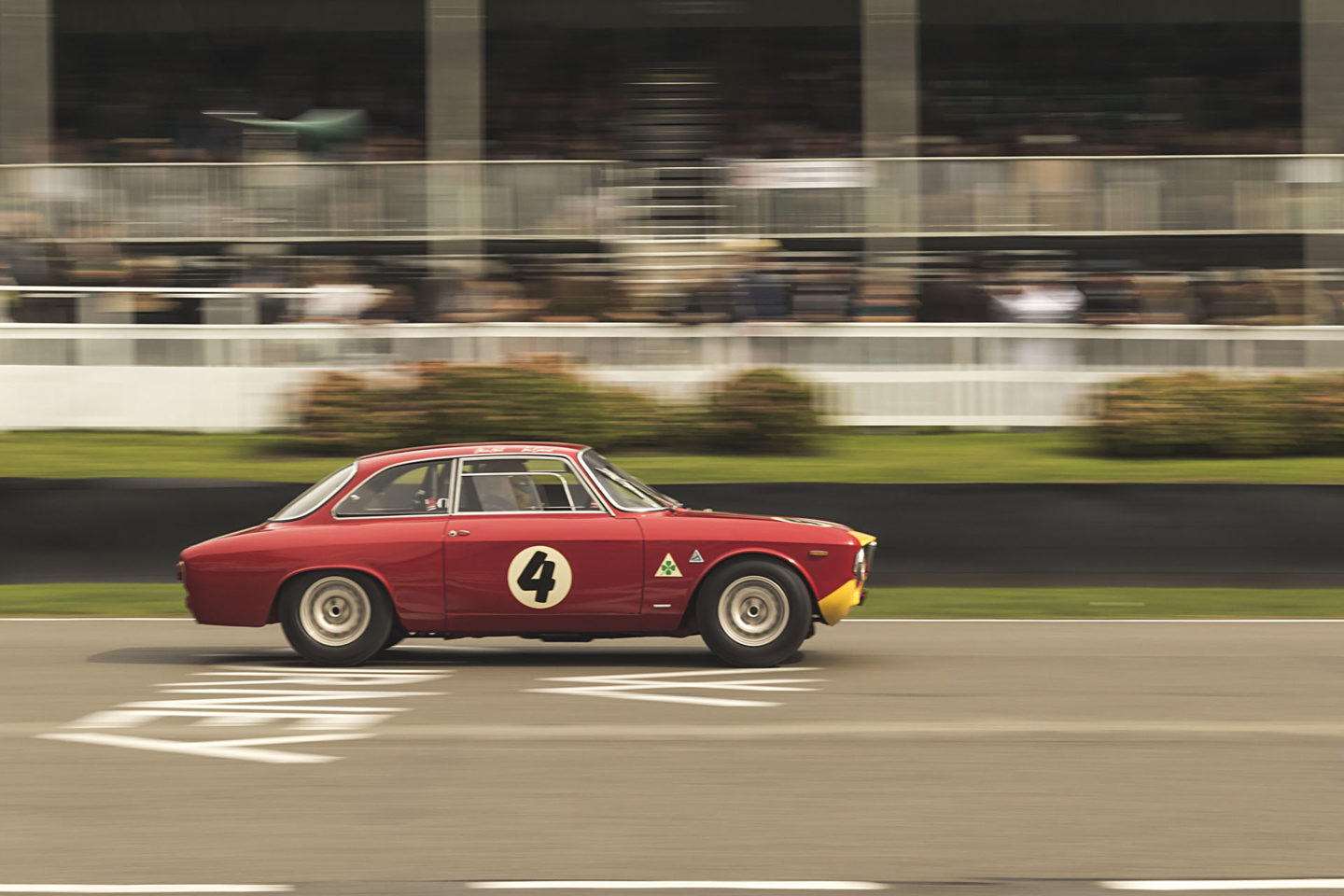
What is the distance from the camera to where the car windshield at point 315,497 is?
9.75 metres

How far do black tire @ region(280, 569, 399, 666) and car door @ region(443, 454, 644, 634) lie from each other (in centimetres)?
43

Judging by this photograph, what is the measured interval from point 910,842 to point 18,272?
17.6 m

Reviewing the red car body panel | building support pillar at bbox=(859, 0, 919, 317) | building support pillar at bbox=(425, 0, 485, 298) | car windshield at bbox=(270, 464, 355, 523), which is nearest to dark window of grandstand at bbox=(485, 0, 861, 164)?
building support pillar at bbox=(859, 0, 919, 317)

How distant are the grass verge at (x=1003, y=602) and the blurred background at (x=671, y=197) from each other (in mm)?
4675

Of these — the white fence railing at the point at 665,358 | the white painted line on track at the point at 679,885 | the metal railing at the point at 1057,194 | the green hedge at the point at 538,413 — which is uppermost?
the metal railing at the point at 1057,194

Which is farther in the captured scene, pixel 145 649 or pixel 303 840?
pixel 145 649

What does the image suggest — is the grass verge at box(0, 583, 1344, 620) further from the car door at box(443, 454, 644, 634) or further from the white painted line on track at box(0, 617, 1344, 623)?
the car door at box(443, 454, 644, 634)

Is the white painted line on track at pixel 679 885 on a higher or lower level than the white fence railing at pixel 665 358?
lower

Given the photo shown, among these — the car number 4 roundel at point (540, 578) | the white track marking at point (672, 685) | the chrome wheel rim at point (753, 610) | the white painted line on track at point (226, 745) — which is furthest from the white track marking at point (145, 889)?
the chrome wheel rim at point (753, 610)

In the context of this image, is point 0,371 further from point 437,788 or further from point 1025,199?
point 437,788

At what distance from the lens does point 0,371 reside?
18859 millimetres

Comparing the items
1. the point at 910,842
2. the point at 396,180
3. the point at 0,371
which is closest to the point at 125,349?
the point at 0,371

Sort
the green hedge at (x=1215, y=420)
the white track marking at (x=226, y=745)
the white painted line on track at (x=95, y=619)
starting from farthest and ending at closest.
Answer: the green hedge at (x=1215, y=420) → the white painted line on track at (x=95, y=619) → the white track marking at (x=226, y=745)

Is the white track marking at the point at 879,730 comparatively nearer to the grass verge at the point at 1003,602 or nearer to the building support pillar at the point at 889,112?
the grass verge at the point at 1003,602
